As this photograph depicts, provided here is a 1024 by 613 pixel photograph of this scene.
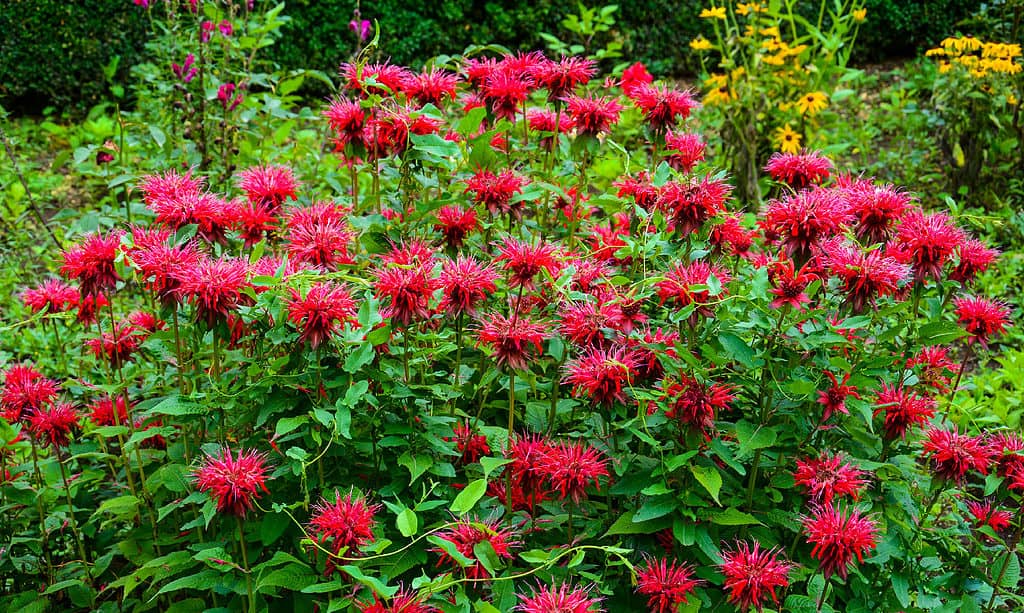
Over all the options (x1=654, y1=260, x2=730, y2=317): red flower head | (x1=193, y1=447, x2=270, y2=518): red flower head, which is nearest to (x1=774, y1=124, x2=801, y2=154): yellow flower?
(x1=654, y1=260, x2=730, y2=317): red flower head

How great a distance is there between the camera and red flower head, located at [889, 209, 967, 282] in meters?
1.85

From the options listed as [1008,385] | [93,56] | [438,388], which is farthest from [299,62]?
[438,388]

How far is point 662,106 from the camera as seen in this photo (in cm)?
217

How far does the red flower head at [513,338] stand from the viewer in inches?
66.1

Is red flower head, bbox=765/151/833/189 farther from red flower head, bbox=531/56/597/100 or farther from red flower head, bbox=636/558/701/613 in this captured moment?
red flower head, bbox=636/558/701/613

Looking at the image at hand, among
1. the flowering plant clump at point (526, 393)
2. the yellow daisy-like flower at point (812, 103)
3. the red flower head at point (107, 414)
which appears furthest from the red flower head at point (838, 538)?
the yellow daisy-like flower at point (812, 103)

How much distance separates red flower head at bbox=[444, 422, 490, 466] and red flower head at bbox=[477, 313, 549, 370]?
31 centimetres

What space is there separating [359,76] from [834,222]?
3.32 ft

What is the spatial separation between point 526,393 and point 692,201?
0.56 meters

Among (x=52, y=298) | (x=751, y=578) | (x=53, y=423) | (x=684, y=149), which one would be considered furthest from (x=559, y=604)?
(x=52, y=298)

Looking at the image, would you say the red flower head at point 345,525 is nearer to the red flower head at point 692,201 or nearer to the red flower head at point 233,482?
the red flower head at point 233,482

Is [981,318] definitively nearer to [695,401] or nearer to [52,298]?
[695,401]

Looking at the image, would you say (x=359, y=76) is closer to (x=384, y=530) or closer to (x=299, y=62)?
(x=384, y=530)

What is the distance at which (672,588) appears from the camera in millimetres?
1701
